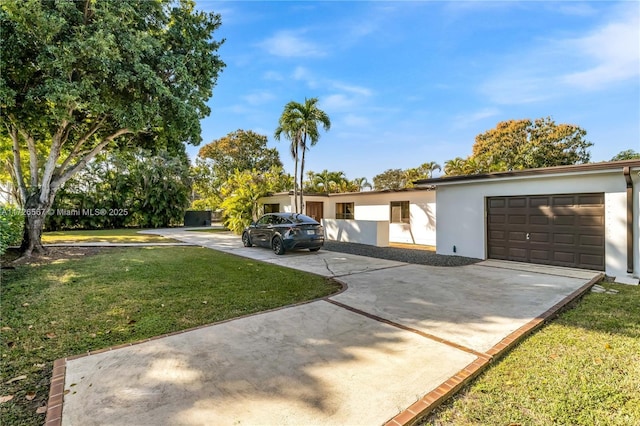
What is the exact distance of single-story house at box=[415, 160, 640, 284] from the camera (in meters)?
6.98

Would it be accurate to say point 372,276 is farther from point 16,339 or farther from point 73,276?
point 73,276

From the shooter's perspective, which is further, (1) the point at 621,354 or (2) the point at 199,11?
(2) the point at 199,11

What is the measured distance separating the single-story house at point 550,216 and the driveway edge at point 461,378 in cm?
437

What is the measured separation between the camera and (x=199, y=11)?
375 inches

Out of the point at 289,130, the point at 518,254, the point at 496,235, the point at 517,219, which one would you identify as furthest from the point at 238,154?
the point at 518,254

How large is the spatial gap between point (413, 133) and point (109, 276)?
17.8m

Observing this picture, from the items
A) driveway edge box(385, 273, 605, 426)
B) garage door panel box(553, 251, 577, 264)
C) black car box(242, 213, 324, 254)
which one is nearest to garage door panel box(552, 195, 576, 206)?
garage door panel box(553, 251, 577, 264)

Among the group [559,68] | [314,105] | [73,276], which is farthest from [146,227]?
[559,68]

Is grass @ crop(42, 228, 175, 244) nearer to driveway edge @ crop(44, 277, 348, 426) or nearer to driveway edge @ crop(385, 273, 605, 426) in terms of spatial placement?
driveway edge @ crop(44, 277, 348, 426)

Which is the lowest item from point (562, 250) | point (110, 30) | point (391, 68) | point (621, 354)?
point (621, 354)

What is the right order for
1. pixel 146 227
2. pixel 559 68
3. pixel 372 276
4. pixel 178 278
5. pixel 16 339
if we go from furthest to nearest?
pixel 146 227 < pixel 559 68 < pixel 372 276 < pixel 178 278 < pixel 16 339

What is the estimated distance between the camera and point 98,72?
7.61 m

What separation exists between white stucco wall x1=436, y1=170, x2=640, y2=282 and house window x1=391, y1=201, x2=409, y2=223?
438 cm

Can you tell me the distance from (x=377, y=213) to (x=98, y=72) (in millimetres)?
13028
